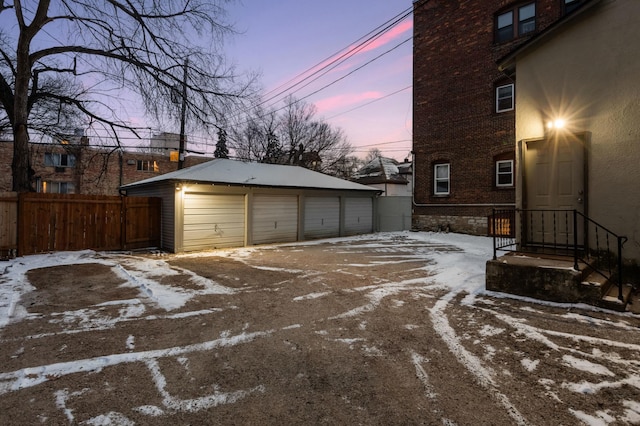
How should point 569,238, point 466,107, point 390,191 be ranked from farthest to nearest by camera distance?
point 390,191 → point 466,107 → point 569,238

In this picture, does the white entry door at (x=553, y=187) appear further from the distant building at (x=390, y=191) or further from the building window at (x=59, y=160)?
the building window at (x=59, y=160)

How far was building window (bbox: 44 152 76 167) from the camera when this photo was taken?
90.6ft

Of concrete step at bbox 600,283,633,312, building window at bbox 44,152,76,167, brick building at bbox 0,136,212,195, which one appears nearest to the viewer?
concrete step at bbox 600,283,633,312

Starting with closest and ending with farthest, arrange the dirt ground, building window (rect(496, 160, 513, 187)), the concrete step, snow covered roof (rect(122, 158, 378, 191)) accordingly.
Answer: the dirt ground, the concrete step, snow covered roof (rect(122, 158, 378, 191)), building window (rect(496, 160, 513, 187))

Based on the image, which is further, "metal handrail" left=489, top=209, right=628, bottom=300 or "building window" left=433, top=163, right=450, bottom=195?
"building window" left=433, top=163, right=450, bottom=195

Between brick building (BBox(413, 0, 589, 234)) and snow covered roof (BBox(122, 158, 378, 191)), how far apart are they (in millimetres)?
3977

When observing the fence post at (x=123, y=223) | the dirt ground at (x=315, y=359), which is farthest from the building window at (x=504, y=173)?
Answer: the fence post at (x=123, y=223)

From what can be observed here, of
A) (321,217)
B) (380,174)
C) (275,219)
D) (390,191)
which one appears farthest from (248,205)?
(380,174)

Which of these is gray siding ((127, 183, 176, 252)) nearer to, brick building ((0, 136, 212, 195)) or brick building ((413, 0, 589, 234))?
brick building ((413, 0, 589, 234))

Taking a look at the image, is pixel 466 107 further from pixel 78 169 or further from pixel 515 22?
pixel 78 169

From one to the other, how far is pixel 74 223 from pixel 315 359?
1068 cm

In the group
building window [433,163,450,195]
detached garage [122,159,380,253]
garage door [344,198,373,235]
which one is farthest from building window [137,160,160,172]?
building window [433,163,450,195]

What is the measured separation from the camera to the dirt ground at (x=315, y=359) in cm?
252

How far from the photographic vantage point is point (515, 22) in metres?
14.0
